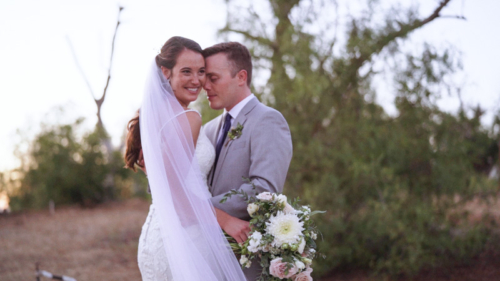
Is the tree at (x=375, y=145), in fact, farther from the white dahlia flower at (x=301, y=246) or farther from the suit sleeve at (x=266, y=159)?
the white dahlia flower at (x=301, y=246)

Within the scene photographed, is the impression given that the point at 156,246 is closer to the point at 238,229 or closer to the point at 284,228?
the point at 238,229

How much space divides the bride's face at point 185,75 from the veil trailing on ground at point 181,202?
0.22m

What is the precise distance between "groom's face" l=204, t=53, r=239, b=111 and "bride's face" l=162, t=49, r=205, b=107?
173 mm

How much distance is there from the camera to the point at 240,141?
284cm

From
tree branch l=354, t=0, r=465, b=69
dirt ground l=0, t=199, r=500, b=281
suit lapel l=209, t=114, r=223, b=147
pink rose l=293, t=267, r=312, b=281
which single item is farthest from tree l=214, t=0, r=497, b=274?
pink rose l=293, t=267, r=312, b=281

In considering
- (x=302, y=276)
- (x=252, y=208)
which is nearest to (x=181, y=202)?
(x=252, y=208)

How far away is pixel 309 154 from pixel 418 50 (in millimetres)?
2130

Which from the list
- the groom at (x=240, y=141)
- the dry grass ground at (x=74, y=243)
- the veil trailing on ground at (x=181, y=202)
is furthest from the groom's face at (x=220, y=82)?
the dry grass ground at (x=74, y=243)

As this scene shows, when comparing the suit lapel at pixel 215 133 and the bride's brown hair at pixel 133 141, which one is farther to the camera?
the suit lapel at pixel 215 133

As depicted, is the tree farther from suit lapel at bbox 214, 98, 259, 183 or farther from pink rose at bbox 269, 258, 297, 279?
pink rose at bbox 269, 258, 297, 279

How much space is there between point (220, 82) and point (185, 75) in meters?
0.31

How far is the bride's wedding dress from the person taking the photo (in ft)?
8.56

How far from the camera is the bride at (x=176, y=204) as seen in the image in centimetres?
251

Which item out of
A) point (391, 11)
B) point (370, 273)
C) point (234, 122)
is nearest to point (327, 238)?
point (370, 273)
